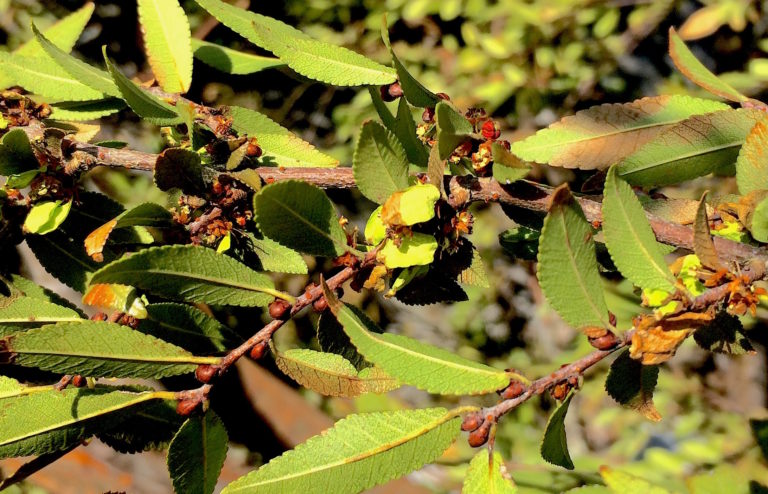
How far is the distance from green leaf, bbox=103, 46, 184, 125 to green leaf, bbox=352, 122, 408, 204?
0.71ft

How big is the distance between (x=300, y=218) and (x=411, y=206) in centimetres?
9

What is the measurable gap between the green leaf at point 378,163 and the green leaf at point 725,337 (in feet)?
1.02

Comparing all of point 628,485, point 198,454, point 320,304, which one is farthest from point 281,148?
point 628,485

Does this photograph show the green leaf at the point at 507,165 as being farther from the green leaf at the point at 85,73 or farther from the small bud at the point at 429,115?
the green leaf at the point at 85,73

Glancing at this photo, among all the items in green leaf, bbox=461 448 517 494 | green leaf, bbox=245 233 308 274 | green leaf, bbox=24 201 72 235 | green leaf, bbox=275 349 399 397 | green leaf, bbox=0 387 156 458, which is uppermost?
green leaf, bbox=24 201 72 235

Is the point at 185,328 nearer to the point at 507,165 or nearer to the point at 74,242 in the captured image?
the point at 74,242

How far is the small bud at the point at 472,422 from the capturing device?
0.56m

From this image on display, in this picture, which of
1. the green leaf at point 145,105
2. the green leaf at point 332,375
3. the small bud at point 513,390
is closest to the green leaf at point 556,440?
the small bud at point 513,390

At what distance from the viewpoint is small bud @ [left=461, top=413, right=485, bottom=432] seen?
56 cm

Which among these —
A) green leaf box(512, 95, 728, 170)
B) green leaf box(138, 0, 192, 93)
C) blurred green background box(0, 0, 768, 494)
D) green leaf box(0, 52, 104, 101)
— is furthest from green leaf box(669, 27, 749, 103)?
blurred green background box(0, 0, 768, 494)

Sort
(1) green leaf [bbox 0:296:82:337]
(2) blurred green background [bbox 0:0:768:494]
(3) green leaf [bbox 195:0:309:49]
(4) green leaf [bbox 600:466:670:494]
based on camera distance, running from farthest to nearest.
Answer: (2) blurred green background [bbox 0:0:768:494]
(4) green leaf [bbox 600:466:670:494]
(3) green leaf [bbox 195:0:309:49]
(1) green leaf [bbox 0:296:82:337]

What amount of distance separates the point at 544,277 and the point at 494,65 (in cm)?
156

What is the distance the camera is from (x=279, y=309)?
1.95 ft

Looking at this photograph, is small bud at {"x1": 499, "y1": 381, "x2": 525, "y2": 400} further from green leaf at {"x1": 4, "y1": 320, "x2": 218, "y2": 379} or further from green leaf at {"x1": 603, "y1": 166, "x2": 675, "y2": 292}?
green leaf at {"x1": 4, "y1": 320, "x2": 218, "y2": 379}
